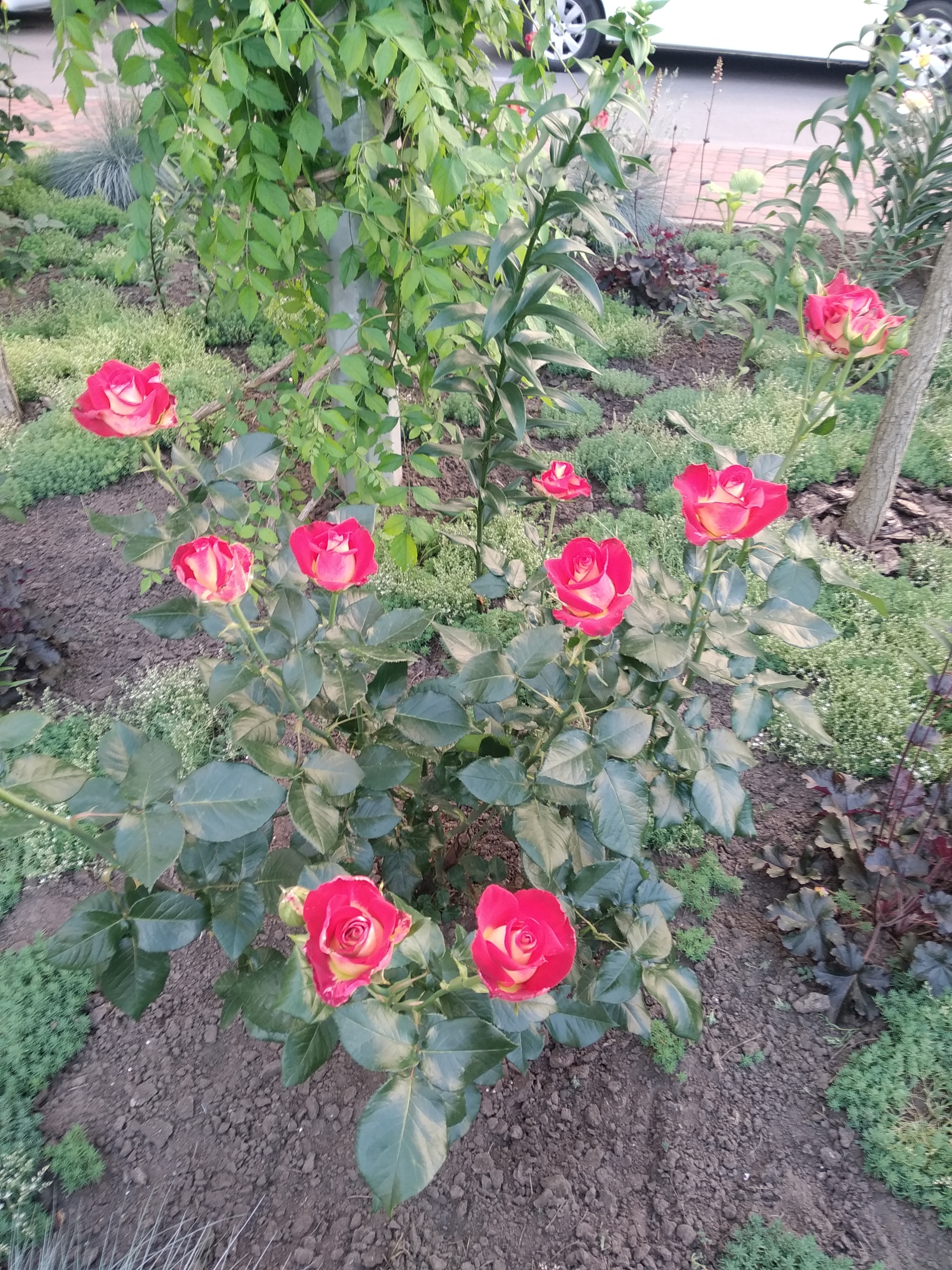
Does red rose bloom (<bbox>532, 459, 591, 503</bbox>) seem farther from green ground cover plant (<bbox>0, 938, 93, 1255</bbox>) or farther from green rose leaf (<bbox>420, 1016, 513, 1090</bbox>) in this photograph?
green ground cover plant (<bbox>0, 938, 93, 1255</bbox>)

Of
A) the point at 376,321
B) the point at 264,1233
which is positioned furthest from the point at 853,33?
the point at 264,1233

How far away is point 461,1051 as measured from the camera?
888 mm

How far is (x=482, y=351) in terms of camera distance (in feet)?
6.54

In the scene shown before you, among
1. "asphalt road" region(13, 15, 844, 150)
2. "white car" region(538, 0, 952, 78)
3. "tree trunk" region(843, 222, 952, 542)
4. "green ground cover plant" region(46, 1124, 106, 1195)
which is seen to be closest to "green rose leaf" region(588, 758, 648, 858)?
"green ground cover plant" region(46, 1124, 106, 1195)

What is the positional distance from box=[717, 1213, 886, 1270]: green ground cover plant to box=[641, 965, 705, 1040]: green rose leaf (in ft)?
1.52

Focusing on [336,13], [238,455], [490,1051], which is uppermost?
[336,13]

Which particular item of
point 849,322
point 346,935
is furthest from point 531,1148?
point 849,322

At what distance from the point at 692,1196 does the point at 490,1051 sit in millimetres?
930

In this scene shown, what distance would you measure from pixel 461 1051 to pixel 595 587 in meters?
0.55

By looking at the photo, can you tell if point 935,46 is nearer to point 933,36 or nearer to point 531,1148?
point 933,36

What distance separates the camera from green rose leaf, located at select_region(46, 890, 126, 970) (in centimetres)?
104

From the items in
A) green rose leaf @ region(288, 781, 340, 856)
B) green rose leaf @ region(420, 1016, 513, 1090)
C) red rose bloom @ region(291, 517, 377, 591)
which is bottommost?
green rose leaf @ region(420, 1016, 513, 1090)

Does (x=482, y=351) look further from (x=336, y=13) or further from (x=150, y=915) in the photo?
(x=150, y=915)

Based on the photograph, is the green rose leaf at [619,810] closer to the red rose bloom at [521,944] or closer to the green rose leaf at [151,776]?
the red rose bloom at [521,944]
